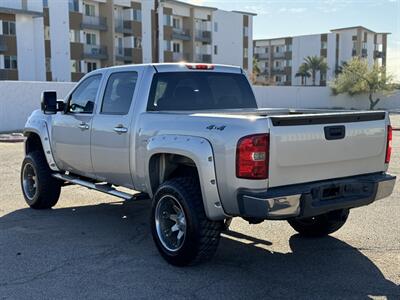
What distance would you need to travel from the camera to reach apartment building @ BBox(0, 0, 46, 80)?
40719 millimetres

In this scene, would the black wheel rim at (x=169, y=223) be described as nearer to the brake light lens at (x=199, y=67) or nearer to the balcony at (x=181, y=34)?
the brake light lens at (x=199, y=67)

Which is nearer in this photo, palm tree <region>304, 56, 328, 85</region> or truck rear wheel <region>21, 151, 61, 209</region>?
truck rear wheel <region>21, 151, 61, 209</region>

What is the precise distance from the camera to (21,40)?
137 feet

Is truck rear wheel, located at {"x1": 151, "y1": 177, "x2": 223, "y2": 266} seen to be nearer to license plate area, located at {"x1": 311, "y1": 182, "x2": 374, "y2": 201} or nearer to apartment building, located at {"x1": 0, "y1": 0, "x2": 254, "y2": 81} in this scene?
license plate area, located at {"x1": 311, "y1": 182, "x2": 374, "y2": 201}

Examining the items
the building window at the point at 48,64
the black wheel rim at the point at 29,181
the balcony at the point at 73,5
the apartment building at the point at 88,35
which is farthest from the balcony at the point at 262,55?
the black wheel rim at the point at 29,181

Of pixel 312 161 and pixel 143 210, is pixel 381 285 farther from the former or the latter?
pixel 143 210

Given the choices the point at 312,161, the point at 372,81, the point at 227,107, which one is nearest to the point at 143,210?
the point at 227,107

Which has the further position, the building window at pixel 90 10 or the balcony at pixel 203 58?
Result: the balcony at pixel 203 58

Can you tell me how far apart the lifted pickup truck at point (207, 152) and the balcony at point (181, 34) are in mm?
55193

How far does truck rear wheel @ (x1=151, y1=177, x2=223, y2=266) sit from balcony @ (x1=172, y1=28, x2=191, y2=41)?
2238 inches

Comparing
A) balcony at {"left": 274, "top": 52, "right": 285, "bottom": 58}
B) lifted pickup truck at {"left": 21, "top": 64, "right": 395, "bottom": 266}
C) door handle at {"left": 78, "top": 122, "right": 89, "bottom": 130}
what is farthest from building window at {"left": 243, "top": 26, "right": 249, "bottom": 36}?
door handle at {"left": 78, "top": 122, "right": 89, "bottom": 130}

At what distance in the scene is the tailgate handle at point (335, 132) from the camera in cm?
454

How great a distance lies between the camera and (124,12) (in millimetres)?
54594

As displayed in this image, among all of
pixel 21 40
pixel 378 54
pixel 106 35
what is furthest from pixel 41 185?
pixel 378 54
